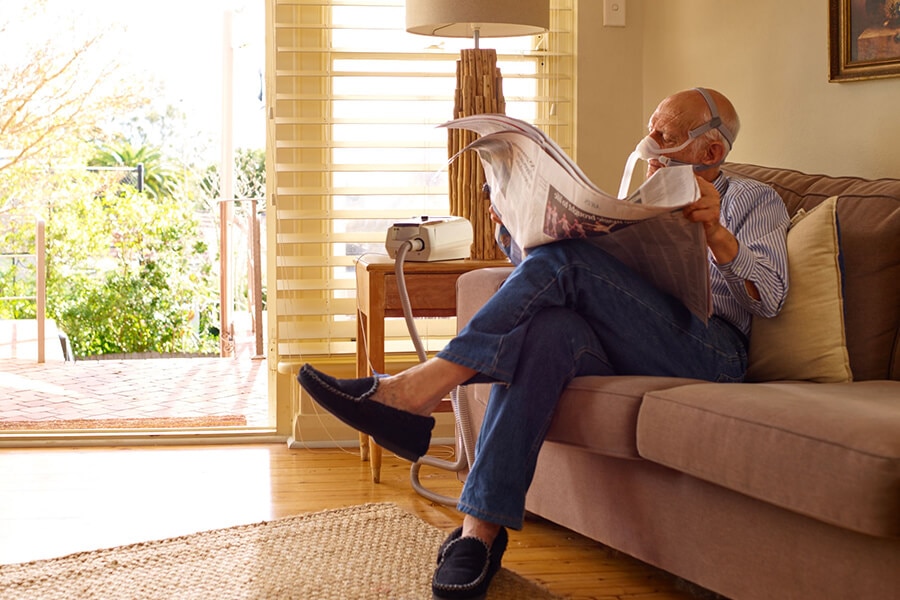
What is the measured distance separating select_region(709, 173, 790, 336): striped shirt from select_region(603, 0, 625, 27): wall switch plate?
123 centimetres

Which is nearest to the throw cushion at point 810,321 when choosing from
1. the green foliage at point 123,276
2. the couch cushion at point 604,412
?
the couch cushion at point 604,412

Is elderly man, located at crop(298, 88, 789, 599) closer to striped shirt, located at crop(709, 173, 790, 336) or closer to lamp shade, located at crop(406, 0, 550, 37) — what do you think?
striped shirt, located at crop(709, 173, 790, 336)

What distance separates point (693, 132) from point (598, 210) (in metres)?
0.47

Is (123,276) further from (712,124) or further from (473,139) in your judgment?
(712,124)

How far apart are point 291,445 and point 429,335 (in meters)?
0.55

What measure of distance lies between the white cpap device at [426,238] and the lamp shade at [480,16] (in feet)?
1.75

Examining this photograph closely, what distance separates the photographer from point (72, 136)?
6.20 metres

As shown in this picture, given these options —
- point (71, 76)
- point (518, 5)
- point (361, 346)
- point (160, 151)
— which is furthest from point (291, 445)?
point (160, 151)

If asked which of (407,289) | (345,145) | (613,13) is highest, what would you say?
(613,13)

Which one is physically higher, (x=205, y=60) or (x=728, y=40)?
(x=205, y=60)

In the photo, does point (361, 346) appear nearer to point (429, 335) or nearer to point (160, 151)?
point (429, 335)

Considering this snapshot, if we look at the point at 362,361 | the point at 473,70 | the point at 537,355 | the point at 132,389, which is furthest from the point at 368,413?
the point at 132,389

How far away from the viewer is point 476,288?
238 centimetres

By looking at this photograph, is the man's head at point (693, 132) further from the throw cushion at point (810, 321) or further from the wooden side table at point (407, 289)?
the wooden side table at point (407, 289)
